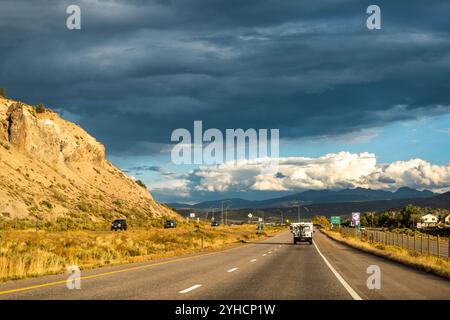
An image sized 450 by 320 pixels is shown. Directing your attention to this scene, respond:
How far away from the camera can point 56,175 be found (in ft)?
309

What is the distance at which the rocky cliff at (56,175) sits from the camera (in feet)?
255

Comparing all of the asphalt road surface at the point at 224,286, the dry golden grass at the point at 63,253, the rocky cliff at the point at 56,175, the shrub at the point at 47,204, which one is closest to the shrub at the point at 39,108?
the rocky cliff at the point at 56,175

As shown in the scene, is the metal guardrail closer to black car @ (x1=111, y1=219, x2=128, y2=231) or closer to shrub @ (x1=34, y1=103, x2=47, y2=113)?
black car @ (x1=111, y1=219, x2=128, y2=231)

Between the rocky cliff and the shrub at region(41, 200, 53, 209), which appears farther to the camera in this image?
the shrub at region(41, 200, 53, 209)

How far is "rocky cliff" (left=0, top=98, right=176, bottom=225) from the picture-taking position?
77688 millimetres

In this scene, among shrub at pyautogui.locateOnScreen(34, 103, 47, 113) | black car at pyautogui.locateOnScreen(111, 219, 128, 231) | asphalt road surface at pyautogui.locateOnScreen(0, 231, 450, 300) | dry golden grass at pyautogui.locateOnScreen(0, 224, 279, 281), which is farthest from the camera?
shrub at pyautogui.locateOnScreen(34, 103, 47, 113)

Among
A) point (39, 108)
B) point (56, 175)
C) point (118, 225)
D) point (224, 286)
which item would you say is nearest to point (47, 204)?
point (118, 225)

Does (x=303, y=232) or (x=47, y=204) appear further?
(x=47, y=204)

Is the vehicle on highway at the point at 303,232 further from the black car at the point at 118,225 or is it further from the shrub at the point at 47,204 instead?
the shrub at the point at 47,204

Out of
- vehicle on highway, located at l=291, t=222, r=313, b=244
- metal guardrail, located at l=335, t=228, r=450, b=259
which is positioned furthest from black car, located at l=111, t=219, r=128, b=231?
metal guardrail, located at l=335, t=228, r=450, b=259

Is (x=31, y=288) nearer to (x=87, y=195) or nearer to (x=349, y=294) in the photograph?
(x=349, y=294)

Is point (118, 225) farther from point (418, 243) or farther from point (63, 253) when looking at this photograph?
point (63, 253)

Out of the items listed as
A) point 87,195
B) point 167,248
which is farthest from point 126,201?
point 167,248

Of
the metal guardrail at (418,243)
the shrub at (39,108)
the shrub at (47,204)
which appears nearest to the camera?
the metal guardrail at (418,243)
